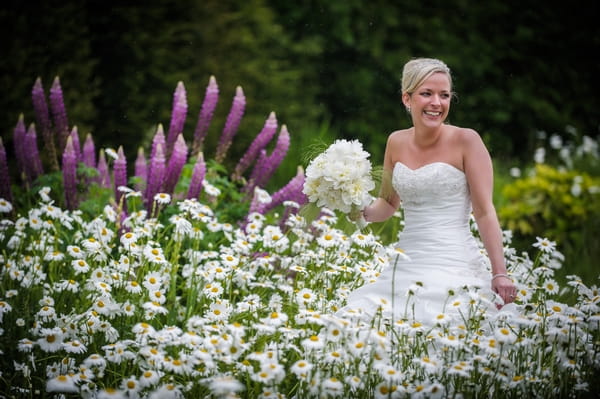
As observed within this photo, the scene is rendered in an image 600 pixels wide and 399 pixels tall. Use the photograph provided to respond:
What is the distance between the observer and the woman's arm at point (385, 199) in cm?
324

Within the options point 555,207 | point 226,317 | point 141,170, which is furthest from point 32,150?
point 555,207

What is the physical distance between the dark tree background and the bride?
126 inches

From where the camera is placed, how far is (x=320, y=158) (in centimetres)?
288

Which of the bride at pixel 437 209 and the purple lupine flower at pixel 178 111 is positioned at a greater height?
the purple lupine flower at pixel 178 111

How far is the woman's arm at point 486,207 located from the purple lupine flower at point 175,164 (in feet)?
5.71

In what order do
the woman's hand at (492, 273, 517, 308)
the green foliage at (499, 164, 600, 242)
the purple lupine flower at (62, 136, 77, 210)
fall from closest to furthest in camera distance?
the woman's hand at (492, 273, 517, 308) → the purple lupine flower at (62, 136, 77, 210) → the green foliage at (499, 164, 600, 242)

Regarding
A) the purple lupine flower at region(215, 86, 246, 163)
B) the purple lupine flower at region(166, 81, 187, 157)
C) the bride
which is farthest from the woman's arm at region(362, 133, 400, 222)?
the purple lupine flower at region(166, 81, 187, 157)

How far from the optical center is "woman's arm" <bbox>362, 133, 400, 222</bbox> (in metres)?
3.24

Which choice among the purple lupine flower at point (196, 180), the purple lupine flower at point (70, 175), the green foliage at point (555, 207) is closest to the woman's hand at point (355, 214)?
the purple lupine flower at point (196, 180)

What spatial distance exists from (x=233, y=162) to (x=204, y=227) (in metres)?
2.79

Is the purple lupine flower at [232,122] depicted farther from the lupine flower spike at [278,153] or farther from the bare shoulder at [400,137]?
the bare shoulder at [400,137]

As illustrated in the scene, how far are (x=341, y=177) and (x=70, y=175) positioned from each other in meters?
1.97

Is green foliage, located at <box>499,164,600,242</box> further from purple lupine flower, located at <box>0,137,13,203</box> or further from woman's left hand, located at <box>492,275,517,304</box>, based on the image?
purple lupine flower, located at <box>0,137,13,203</box>

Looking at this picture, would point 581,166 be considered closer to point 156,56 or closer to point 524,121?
point 524,121
